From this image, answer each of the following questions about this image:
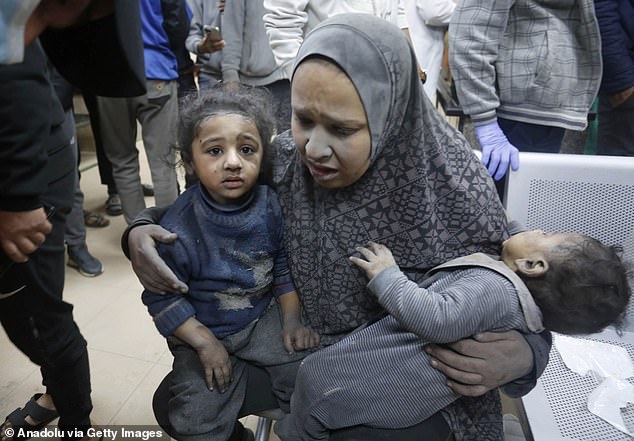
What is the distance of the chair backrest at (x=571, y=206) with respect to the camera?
1191 millimetres

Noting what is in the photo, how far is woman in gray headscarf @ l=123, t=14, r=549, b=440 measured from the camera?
875 millimetres

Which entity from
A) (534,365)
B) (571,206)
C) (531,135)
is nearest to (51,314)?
(534,365)

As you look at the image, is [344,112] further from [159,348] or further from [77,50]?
[159,348]

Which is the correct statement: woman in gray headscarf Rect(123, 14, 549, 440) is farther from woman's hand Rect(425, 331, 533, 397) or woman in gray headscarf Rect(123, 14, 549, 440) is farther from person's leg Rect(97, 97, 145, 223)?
person's leg Rect(97, 97, 145, 223)

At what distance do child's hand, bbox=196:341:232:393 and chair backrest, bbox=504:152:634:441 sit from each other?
2.45 ft

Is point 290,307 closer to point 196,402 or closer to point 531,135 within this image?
point 196,402

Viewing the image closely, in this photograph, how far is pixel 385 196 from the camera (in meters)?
1.00

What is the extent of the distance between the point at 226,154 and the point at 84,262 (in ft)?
6.12

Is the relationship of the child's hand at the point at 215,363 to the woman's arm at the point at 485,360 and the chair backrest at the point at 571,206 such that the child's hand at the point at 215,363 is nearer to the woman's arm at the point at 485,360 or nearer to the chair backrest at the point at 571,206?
the woman's arm at the point at 485,360

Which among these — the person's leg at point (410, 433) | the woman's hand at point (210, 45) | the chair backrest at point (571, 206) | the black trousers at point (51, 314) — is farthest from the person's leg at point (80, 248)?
the chair backrest at point (571, 206)

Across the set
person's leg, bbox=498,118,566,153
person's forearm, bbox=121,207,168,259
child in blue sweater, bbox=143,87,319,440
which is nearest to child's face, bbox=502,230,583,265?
child in blue sweater, bbox=143,87,319,440

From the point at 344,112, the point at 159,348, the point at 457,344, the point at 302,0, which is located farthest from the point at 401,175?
the point at 159,348

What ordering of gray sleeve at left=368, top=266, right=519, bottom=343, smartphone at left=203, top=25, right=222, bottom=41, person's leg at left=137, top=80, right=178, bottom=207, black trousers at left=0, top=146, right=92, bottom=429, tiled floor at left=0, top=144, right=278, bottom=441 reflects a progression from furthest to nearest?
person's leg at left=137, top=80, right=178, bottom=207
smartphone at left=203, top=25, right=222, bottom=41
tiled floor at left=0, top=144, right=278, bottom=441
black trousers at left=0, top=146, right=92, bottom=429
gray sleeve at left=368, top=266, right=519, bottom=343

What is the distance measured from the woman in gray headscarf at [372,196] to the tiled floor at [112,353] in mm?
821
